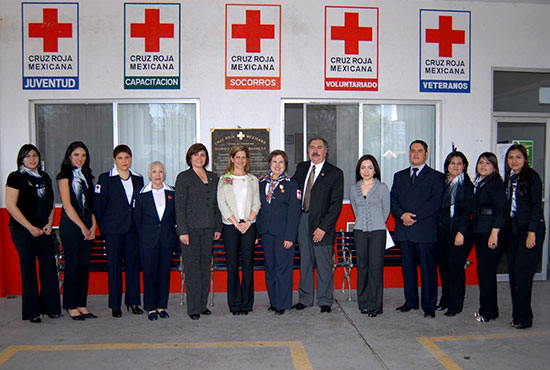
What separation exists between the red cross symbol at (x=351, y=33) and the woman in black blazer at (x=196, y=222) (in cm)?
238

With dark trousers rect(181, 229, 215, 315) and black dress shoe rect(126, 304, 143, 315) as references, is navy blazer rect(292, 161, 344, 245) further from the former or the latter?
black dress shoe rect(126, 304, 143, 315)

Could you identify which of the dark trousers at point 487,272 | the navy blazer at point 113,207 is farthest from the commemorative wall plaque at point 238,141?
the dark trousers at point 487,272

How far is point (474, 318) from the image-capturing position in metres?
4.25

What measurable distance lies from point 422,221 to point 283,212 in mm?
1376

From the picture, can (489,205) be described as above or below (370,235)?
above

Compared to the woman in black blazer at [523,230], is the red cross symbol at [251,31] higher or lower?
higher

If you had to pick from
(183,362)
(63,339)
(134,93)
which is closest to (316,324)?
(183,362)

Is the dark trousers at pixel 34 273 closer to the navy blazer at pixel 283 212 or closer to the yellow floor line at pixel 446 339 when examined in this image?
the navy blazer at pixel 283 212

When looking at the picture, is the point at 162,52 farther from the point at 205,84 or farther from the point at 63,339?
the point at 63,339

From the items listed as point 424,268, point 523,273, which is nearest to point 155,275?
point 424,268

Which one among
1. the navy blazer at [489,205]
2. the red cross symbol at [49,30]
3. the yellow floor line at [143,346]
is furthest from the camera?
the red cross symbol at [49,30]

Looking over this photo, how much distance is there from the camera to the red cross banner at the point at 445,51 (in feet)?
18.0

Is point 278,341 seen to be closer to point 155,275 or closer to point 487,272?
point 155,275

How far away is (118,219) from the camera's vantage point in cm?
424
